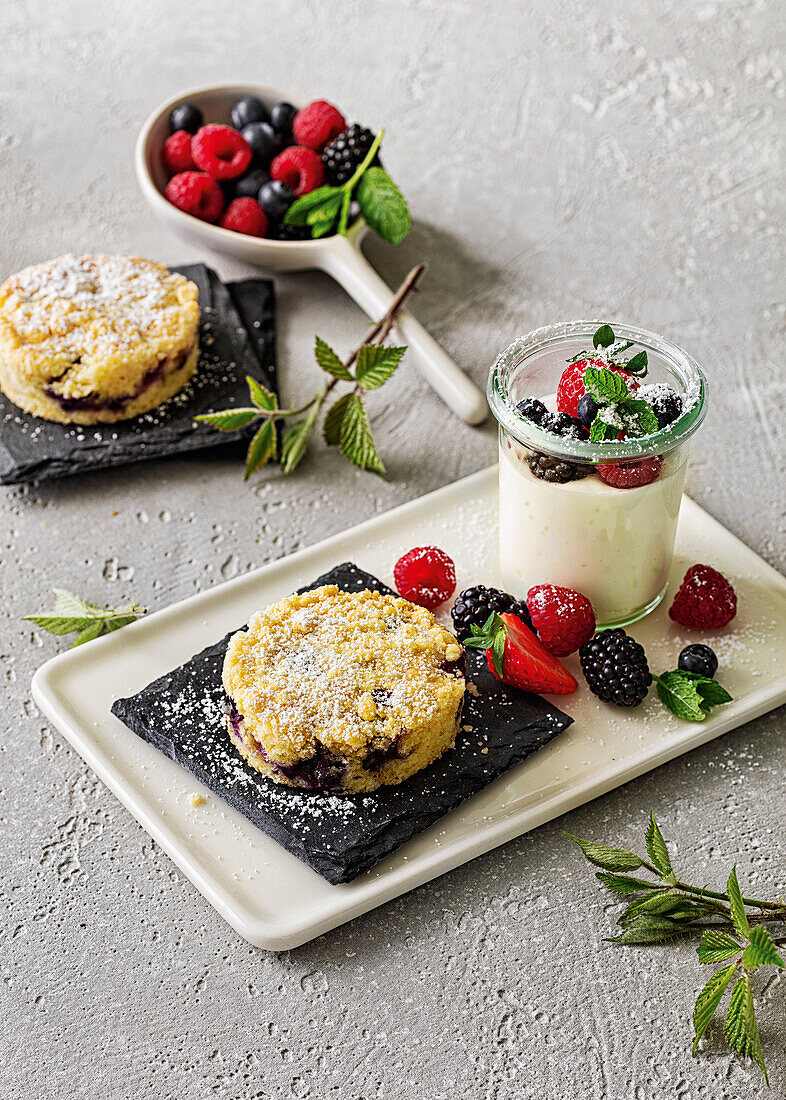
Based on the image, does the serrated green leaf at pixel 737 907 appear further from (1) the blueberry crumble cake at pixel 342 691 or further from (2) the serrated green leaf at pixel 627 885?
(1) the blueberry crumble cake at pixel 342 691

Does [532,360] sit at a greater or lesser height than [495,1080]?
greater

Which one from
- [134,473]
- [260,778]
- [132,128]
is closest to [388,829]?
[260,778]

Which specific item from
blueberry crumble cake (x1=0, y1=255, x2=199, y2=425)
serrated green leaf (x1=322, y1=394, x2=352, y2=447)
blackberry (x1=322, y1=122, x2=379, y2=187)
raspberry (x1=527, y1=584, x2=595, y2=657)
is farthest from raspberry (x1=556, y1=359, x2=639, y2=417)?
blackberry (x1=322, y1=122, x2=379, y2=187)

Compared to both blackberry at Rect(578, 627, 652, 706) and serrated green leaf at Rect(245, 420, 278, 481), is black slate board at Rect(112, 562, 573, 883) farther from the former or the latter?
serrated green leaf at Rect(245, 420, 278, 481)

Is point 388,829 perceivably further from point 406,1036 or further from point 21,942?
point 21,942

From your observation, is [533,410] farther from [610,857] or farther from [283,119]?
[283,119]

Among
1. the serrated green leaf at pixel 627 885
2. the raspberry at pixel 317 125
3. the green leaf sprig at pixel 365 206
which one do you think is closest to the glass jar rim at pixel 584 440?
the serrated green leaf at pixel 627 885
